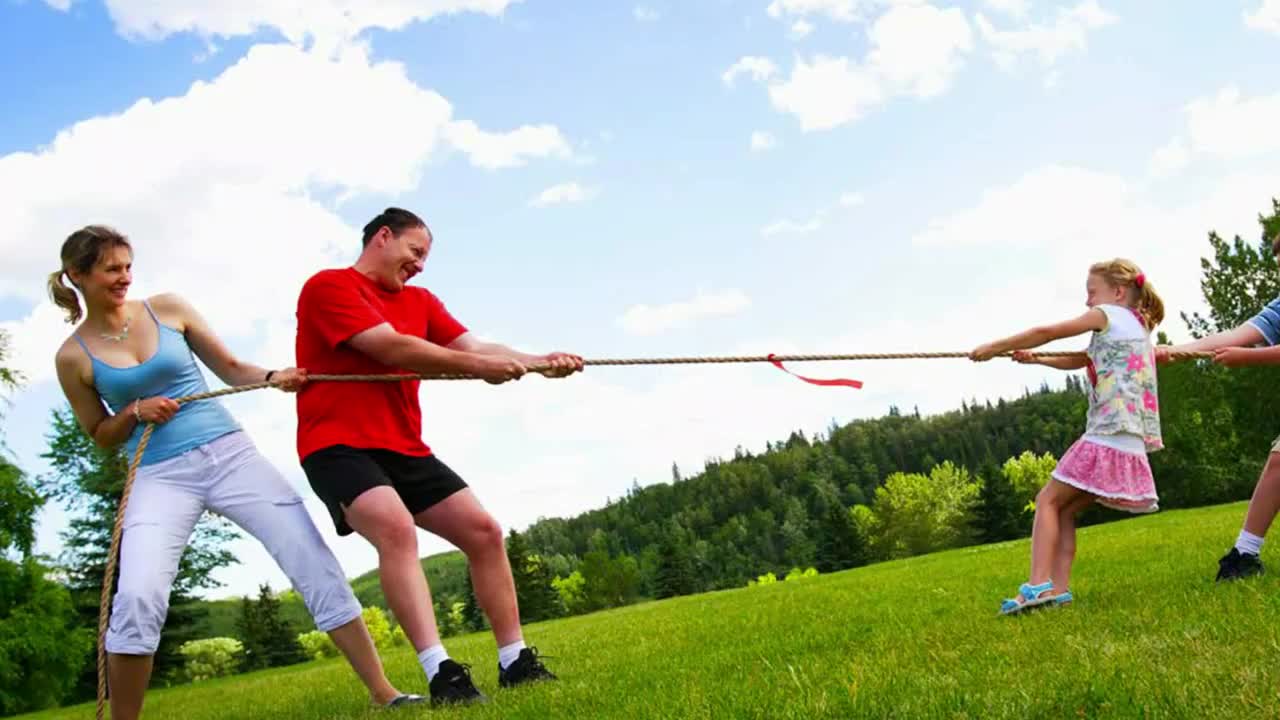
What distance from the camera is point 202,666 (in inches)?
1656

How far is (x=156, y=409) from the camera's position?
16.4 ft

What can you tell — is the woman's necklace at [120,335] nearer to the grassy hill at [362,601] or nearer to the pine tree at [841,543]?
the pine tree at [841,543]

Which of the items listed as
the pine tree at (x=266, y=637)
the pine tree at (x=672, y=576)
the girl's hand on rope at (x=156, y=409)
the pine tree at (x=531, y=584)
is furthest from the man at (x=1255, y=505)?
the pine tree at (x=672, y=576)

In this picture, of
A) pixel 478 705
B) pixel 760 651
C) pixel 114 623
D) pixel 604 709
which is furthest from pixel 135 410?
pixel 760 651

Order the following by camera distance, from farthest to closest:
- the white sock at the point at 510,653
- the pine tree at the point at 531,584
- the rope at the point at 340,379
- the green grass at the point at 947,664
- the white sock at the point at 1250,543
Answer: the pine tree at the point at 531,584
the white sock at the point at 1250,543
the white sock at the point at 510,653
the rope at the point at 340,379
the green grass at the point at 947,664

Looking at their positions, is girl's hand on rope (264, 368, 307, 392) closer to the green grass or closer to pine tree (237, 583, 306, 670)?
the green grass

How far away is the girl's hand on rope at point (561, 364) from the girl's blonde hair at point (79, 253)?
211 centimetres

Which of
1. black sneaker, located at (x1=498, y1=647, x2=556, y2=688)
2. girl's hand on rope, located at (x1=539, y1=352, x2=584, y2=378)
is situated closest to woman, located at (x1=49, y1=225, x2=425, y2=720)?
black sneaker, located at (x1=498, y1=647, x2=556, y2=688)

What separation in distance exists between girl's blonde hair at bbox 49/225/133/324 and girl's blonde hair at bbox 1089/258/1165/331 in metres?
5.45

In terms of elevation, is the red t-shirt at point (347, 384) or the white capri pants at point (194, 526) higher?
the red t-shirt at point (347, 384)

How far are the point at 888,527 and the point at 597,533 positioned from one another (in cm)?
4893

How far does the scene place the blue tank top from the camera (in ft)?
16.6

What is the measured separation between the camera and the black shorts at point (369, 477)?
193 inches

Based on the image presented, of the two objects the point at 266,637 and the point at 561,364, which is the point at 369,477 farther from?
the point at 266,637
